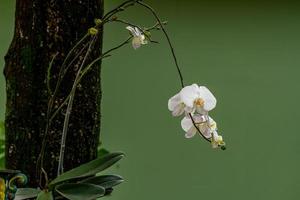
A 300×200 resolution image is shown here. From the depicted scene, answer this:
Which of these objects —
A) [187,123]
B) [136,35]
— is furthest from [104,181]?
[136,35]

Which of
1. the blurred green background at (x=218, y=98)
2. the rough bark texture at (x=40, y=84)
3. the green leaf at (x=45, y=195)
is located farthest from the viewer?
the blurred green background at (x=218, y=98)

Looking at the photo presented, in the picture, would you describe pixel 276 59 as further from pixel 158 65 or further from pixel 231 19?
pixel 158 65

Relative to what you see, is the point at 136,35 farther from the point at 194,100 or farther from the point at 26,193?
the point at 26,193

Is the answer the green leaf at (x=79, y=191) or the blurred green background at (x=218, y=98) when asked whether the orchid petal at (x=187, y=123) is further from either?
the blurred green background at (x=218, y=98)

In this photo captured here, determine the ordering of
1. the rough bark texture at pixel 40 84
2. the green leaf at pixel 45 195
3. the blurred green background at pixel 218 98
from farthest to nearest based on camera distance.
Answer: the blurred green background at pixel 218 98, the rough bark texture at pixel 40 84, the green leaf at pixel 45 195

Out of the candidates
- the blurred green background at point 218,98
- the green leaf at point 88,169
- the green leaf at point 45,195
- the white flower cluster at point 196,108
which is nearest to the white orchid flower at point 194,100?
the white flower cluster at point 196,108

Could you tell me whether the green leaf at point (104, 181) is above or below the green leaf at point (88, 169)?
below
